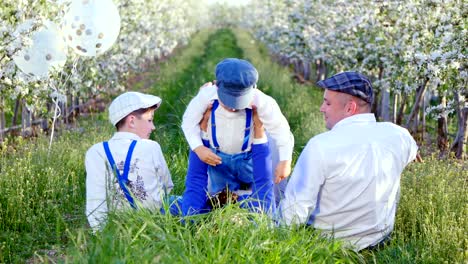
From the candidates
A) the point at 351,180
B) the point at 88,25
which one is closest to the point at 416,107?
the point at 88,25

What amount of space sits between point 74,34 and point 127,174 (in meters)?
4.02

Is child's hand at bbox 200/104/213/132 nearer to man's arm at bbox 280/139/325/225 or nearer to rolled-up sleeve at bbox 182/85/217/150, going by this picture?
rolled-up sleeve at bbox 182/85/217/150

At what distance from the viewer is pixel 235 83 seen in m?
4.27

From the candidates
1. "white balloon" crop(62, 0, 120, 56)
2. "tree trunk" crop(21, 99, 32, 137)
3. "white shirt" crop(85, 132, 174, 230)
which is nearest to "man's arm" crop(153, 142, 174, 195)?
"white shirt" crop(85, 132, 174, 230)

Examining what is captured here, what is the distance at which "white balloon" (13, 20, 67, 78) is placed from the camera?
7.40 metres

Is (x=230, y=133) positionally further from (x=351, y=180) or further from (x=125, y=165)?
(x=351, y=180)

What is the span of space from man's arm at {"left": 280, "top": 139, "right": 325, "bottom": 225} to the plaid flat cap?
1.41 ft

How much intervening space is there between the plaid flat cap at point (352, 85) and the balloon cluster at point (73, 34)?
4.54m

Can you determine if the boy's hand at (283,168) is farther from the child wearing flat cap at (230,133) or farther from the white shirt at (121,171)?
the white shirt at (121,171)

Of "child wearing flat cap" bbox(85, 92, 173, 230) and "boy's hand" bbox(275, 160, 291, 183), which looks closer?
"child wearing flat cap" bbox(85, 92, 173, 230)

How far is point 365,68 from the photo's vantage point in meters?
11.0

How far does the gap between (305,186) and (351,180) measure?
29 centimetres

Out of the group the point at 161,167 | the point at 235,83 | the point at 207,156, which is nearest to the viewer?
the point at 235,83

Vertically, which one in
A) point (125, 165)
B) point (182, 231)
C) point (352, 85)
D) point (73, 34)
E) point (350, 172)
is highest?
point (73, 34)
